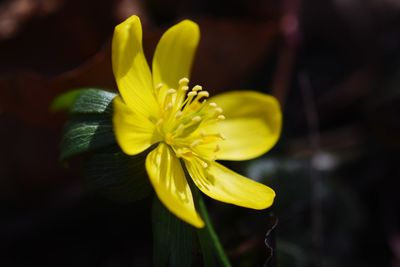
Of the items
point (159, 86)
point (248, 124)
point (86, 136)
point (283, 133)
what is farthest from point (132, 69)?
point (283, 133)

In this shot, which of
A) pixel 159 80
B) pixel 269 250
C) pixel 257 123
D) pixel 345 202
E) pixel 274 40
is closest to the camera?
pixel 269 250

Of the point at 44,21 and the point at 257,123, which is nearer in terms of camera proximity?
the point at 257,123

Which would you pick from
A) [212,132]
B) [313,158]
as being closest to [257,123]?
[212,132]

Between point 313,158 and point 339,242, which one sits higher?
point 313,158

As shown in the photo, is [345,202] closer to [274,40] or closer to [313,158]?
[313,158]

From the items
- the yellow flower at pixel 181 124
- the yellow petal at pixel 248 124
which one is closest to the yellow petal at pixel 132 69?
the yellow flower at pixel 181 124

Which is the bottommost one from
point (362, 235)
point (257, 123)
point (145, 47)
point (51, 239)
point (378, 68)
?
point (362, 235)

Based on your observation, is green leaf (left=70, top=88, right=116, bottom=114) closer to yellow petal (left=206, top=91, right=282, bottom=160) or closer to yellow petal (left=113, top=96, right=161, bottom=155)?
yellow petal (left=113, top=96, right=161, bottom=155)
